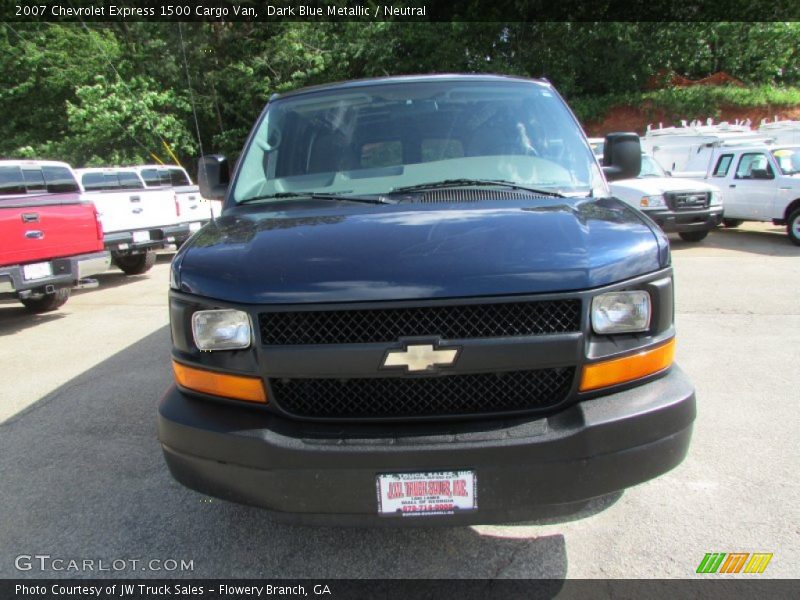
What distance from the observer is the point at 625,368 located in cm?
225

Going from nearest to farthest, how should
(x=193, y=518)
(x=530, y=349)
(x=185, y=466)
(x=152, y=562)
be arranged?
(x=530, y=349) → (x=185, y=466) → (x=152, y=562) → (x=193, y=518)

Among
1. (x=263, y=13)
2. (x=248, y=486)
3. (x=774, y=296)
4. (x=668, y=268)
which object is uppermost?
(x=263, y=13)

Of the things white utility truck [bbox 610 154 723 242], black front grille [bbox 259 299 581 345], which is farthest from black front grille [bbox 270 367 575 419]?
white utility truck [bbox 610 154 723 242]

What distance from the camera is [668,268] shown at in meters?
2.35

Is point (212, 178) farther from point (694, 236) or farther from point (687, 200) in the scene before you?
point (694, 236)

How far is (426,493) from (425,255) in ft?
2.70

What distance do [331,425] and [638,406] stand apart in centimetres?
109

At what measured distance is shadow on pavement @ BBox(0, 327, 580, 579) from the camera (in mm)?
2709

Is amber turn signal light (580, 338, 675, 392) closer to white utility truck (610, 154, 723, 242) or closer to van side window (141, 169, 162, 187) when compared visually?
white utility truck (610, 154, 723, 242)

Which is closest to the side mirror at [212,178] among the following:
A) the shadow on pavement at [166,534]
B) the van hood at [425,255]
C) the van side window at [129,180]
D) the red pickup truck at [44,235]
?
the van hood at [425,255]

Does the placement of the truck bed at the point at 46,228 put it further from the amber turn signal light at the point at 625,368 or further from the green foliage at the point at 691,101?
the green foliage at the point at 691,101

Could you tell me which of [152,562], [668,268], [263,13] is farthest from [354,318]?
[263,13]

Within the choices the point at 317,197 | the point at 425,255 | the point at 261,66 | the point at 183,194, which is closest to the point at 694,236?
the point at 183,194

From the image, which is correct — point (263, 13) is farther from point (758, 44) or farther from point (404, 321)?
point (404, 321)
